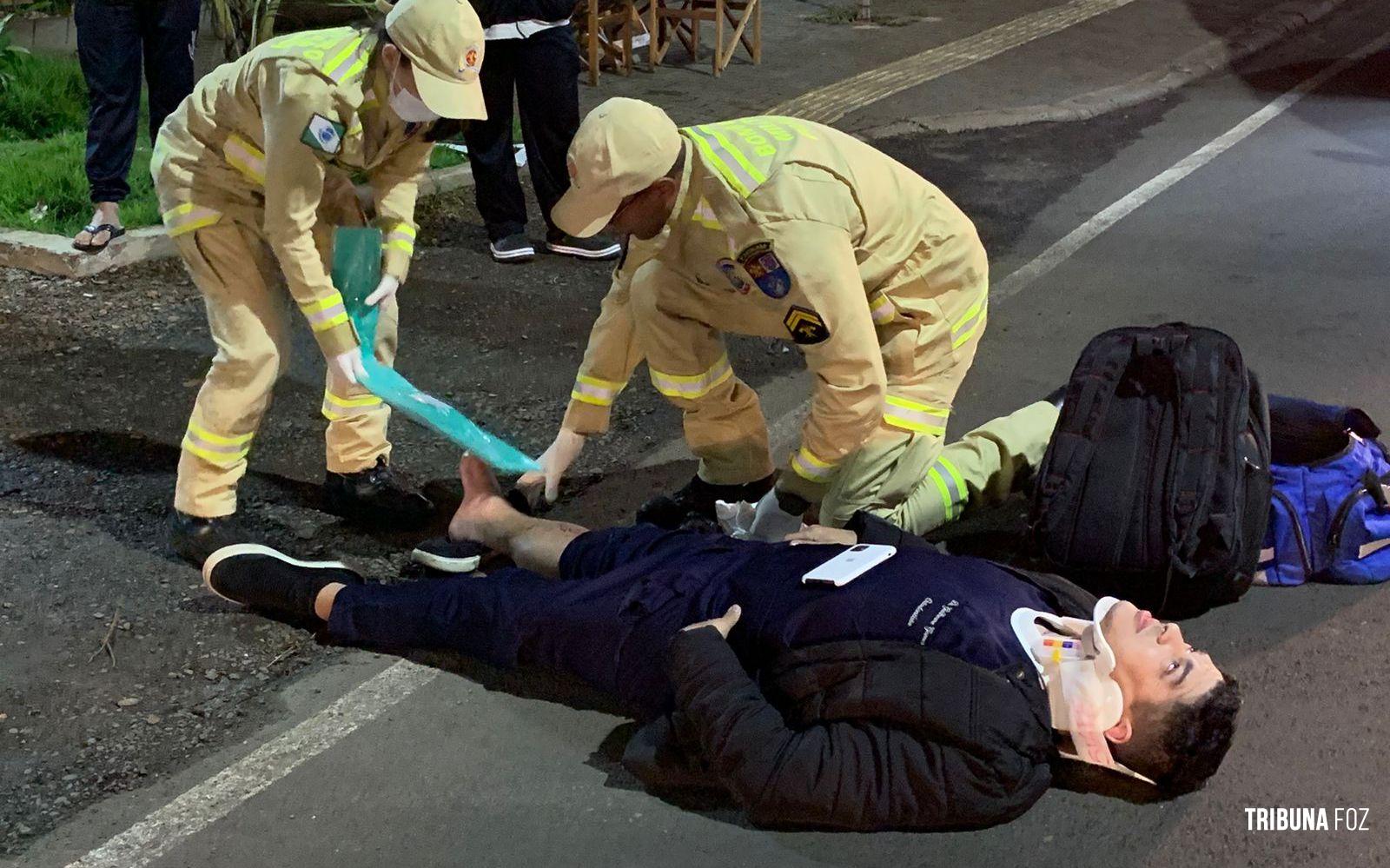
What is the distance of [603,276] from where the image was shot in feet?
19.9

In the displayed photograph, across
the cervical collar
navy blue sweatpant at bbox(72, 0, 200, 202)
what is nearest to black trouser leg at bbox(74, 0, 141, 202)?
navy blue sweatpant at bbox(72, 0, 200, 202)

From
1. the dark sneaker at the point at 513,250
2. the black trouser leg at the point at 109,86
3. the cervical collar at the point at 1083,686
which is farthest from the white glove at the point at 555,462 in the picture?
the black trouser leg at the point at 109,86

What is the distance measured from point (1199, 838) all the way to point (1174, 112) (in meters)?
7.01

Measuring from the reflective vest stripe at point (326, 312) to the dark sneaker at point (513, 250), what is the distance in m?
2.66

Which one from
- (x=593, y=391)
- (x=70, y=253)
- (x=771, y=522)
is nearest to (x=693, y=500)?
(x=771, y=522)

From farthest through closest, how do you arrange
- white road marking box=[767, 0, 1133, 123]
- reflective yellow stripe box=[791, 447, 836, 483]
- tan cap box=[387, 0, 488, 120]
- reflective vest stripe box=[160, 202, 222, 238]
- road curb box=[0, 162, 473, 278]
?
1. white road marking box=[767, 0, 1133, 123]
2. road curb box=[0, 162, 473, 278]
3. reflective vest stripe box=[160, 202, 222, 238]
4. reflective yellow stripe box=[791, 447, 836, 483]
5. tan cap box=[387, 0, 488, 120]

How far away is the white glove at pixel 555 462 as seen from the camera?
12.5ft

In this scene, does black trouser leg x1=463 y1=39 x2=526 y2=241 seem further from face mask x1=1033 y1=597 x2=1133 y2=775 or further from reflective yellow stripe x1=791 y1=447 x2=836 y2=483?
face mask x1=1033 y1=597 x2=1133 y2=775

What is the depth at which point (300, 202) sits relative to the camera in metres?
3.43

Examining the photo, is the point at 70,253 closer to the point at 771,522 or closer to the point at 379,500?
the point at 379,500

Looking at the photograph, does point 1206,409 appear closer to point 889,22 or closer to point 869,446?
point 869,446

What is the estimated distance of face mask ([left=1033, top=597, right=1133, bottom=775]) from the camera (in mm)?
2701

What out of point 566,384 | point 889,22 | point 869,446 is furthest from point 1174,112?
point 869,446

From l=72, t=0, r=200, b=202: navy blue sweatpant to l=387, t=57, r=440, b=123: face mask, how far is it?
10.3 ft
